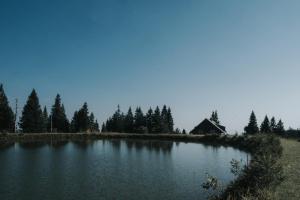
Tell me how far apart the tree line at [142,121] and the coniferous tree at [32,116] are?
28.2 meters

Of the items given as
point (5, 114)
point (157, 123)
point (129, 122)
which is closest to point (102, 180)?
point (5, 114)

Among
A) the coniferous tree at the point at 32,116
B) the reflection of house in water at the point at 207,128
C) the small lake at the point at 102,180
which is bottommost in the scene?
the small lake at the point at 102,180

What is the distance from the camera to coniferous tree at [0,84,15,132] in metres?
85.7

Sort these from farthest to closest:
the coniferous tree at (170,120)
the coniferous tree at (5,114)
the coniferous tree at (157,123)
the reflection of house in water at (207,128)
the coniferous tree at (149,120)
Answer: the coniferous tree at (170,120)
the coniferous tree at (149,120)
the coniferous tree at (157,123)
the reflection of house in water at (207,128)
the coniferous tree at (5,114)

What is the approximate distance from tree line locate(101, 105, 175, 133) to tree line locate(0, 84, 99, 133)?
15.5 meters

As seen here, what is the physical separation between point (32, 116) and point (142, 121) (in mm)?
35709

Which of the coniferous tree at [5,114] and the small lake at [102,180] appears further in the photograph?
the coniferous tree at [5,114]

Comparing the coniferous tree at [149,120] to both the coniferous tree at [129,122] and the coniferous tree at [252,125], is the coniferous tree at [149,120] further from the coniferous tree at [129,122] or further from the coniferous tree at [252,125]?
the coniferous tree at [252,125]

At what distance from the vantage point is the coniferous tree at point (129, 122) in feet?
374

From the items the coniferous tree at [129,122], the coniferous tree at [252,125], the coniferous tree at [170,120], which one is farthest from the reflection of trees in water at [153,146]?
the coniferous tree at [170,120]

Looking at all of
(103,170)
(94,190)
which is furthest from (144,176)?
(94,190)

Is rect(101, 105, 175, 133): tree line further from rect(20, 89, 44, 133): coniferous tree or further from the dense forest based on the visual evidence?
rect(20, 89, 44, 133): coniferous tree

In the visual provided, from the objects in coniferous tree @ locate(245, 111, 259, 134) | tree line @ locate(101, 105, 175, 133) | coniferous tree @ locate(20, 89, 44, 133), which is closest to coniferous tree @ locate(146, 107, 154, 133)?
tree line @ locate(101, 105, 175, 133)

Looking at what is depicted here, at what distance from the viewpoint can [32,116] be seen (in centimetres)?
9075
